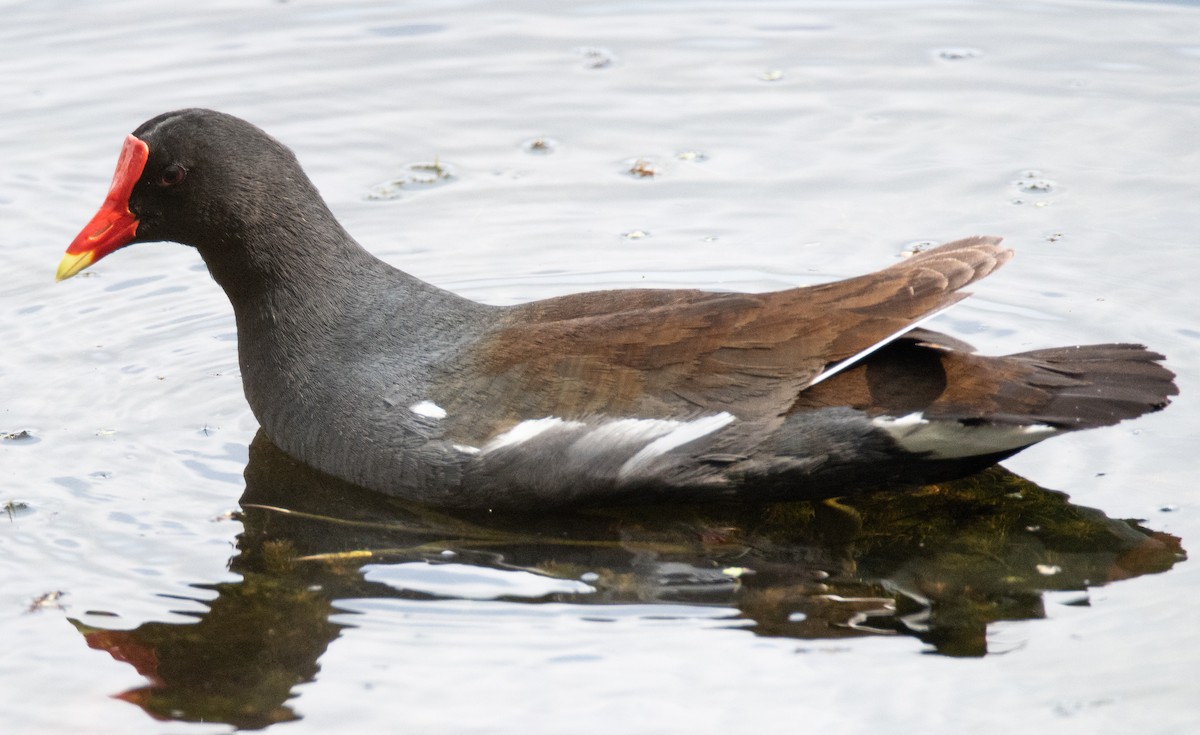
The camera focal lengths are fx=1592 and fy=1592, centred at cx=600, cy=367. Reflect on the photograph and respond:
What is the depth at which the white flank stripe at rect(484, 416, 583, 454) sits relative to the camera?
5402 mm

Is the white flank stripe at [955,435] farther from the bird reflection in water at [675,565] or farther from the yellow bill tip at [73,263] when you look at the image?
the yellow bill tip at [73,263]

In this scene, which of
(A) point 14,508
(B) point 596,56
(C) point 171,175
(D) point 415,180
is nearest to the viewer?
(A) point 14,508

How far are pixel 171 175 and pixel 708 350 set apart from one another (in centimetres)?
216

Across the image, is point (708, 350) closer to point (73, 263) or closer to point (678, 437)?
point (678, 437)

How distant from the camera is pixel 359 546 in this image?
5.57 m

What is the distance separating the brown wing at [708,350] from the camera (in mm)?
5328

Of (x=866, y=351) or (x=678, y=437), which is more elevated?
(x=866, y=351)

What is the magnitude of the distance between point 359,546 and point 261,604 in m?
0.45

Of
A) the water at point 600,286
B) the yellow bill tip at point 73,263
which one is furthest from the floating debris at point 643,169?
the yellow bill tip at point 73,263

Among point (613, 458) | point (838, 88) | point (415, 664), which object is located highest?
point (838, 88)

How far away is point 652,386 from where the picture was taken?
5375 millimetres

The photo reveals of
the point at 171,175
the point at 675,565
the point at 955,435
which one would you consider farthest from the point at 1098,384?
the point at 171,175

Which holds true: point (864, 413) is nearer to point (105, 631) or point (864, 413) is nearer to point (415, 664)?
Answer: point (415, 664)

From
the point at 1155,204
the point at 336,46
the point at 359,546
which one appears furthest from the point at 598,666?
the point at 336,46
